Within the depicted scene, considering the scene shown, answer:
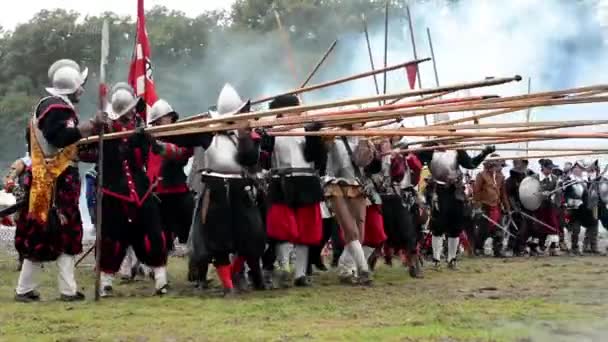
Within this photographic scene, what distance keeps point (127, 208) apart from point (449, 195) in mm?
4698

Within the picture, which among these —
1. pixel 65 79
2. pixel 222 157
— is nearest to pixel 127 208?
pixel 222 157

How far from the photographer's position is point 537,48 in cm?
2361

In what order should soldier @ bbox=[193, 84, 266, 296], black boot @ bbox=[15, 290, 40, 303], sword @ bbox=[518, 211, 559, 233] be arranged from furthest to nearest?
1. sword @ bbox=[518, 211, 559, 233]
2. soldier @ bbox=[193, 84, 266, 296]
3. black boot @ bbox=[15, 290, 40, 303]

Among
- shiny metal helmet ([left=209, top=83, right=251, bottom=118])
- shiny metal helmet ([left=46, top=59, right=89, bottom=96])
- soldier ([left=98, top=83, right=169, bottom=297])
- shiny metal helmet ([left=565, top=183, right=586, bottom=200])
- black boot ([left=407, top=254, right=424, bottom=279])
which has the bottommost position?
black boot ([left=407, top=254, right=424, bottom=279])

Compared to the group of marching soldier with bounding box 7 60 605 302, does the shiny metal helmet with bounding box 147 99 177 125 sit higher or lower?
higher

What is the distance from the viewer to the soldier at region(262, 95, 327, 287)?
31.3 ft

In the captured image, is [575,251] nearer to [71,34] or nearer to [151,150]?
[151,150]

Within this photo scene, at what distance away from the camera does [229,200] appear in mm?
8742

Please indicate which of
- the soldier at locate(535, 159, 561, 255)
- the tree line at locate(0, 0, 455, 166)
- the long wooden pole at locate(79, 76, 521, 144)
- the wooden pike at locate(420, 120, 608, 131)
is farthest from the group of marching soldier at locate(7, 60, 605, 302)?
the tree line at locate(0, 0, 455, 166)

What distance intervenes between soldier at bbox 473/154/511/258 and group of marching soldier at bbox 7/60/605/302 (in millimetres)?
→ 3337

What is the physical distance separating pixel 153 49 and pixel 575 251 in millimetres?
23484

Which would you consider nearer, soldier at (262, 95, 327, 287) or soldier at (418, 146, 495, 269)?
soldier at (262, 95, 327, 287)

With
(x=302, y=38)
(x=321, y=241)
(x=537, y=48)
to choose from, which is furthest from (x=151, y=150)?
(x=302, y=38)

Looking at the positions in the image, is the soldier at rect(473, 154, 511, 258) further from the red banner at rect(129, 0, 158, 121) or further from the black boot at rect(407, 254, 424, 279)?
the red banner at rect(129, 0, 158, 121)
